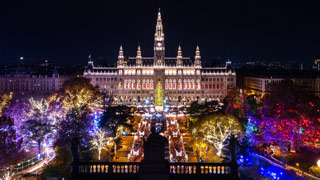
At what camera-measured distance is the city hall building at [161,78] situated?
103 meters

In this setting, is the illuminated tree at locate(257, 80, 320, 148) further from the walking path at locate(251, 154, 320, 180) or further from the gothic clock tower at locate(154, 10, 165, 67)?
the gothic clock tower at locate(154, 10, 165, 67)

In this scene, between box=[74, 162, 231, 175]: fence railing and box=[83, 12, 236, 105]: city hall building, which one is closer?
box=[74, 162, 231, 175]: fence railing

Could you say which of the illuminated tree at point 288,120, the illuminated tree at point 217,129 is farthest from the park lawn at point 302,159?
the illuminated tree at point 217,129

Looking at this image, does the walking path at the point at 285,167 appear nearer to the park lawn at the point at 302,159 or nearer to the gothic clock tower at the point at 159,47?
the park lawn at the point at 302,159

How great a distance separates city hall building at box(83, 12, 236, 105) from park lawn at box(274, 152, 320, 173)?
66.4m

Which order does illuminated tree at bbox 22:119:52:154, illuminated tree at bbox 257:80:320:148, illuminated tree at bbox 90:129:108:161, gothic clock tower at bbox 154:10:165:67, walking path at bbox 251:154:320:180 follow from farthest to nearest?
gothic clock tower at bbox 154:10:165:67, illuminated tree at bbox 90:129:108:161, illuminated tree at bbox 22:119:52:154, illuminated tree at bbox 257:80:320:148, walking path at bbox 251:154:320:180

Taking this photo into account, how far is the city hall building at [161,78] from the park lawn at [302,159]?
66396 mm

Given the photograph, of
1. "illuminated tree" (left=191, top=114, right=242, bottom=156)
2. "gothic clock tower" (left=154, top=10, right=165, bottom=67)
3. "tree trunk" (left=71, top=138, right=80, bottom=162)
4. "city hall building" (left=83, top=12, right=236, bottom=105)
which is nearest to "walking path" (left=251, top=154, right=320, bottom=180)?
"illuminated tree" (left=191, top=114, right=242, bottom=156)

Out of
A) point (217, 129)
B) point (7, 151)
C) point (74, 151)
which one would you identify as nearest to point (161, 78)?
point (217, 129)

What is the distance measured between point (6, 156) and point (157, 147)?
18613mm

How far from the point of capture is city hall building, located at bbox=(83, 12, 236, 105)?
337 ft

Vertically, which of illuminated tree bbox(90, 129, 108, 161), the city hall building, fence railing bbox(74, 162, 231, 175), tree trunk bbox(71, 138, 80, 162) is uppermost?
the city hall building

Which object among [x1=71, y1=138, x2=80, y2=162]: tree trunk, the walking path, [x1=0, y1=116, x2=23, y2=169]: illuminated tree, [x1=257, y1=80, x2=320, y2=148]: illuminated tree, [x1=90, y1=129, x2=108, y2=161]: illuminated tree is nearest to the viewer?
[x1=71, y1=138, x2=80, y2=162]: tree trunk

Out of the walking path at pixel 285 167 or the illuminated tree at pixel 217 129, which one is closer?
the walking path at pixel 285 167
